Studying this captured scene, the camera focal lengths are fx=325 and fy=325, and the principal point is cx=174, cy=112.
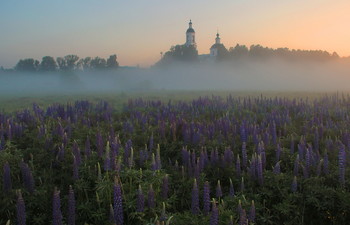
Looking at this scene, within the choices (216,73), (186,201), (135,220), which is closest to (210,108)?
(186,201)

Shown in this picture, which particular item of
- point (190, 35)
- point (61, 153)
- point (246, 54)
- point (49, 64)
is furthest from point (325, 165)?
point (190, 35)

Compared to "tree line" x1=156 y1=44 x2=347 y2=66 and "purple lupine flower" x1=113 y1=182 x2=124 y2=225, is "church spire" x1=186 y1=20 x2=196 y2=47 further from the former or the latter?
"purple lupine flower" x1=113 y1=182 x2=124 y2=225

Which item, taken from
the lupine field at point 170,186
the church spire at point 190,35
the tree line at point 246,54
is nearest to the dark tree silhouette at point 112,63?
the tree line at point 246,54

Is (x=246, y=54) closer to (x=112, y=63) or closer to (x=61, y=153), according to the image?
(x=112, y=63)

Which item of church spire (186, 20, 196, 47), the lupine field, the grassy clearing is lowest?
the lupine field

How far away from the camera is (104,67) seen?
4798 inches

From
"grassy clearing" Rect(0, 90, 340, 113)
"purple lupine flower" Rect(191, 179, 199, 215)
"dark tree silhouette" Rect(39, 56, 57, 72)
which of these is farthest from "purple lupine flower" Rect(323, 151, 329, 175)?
"dark tree silhouette" Rect(39, 56, 57, 72)

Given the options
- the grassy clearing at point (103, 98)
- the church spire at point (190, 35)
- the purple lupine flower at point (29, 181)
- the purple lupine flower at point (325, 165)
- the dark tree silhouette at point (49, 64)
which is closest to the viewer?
the purple lupine flower at point (29, 181)

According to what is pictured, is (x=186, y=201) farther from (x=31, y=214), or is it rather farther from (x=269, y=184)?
(x=31, y=214)

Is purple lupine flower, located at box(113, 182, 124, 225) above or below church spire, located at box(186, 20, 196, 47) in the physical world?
below

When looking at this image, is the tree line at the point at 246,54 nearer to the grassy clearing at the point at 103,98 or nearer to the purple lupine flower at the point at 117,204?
the grassy clearing at the point at 103,98

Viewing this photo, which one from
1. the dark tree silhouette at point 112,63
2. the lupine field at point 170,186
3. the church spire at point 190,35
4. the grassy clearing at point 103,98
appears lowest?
the lupine field at point 170,186

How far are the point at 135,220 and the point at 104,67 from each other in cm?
12127

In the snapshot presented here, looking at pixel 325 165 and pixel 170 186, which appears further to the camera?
pixel 325 165
